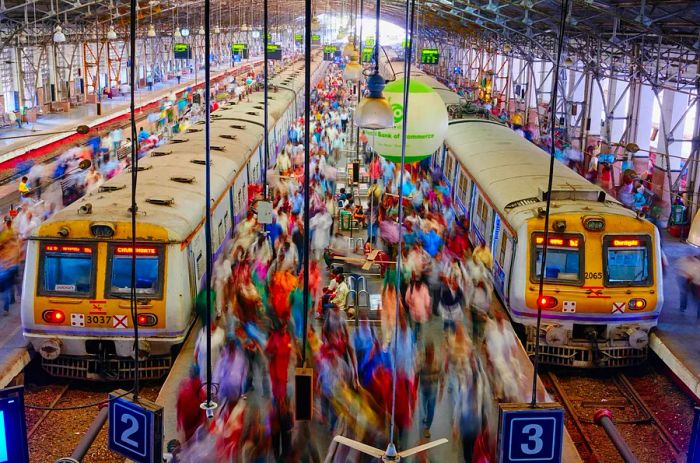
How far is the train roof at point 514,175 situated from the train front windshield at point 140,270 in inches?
209

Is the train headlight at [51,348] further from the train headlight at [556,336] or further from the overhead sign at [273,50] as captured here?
the overhead sign at [273,50]

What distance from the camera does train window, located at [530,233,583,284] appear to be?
11602 mm

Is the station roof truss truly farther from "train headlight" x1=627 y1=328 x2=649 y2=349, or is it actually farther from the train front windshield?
the train front windshield

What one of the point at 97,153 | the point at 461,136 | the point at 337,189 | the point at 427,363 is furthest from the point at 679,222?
the point at 97,153

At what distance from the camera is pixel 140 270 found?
10672mm

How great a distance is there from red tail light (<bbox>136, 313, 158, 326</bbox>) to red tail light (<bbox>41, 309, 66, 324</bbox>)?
1018mm

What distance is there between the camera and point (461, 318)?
11.9 m

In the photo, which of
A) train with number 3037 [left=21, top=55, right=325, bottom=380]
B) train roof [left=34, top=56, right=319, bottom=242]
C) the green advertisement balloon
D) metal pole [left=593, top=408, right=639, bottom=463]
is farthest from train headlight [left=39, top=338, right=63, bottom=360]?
metal pole [left=593, top=408, right=639, bottom=463]

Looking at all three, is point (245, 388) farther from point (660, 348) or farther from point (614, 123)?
point (614, 123)

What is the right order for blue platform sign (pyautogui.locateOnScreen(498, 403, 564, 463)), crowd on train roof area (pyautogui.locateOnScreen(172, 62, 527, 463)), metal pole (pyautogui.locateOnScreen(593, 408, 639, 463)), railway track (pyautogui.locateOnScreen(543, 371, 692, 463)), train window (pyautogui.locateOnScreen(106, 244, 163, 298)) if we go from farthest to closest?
train window (pyautogui.locateOnScreen(106, 244, 163, 298)) < railway track (pyautogui.locateOnScreen(543, 371, 692, 463)) < crowd on train roof area (pyautogui.locateOnScreen(172, 62, 527, 463)) < metal pole (pyautogui.locateOnScreen(593, 408, 639, 463)) < blue platform sign (pyautogui.locateOnScreen(498, 403, 564, 463))

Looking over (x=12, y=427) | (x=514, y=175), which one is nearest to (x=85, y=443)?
(x=12, y=427)

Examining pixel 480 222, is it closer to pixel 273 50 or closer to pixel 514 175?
pixel 514 175

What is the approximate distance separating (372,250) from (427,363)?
6.27 metres

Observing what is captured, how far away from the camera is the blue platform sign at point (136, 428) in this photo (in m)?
6.01
